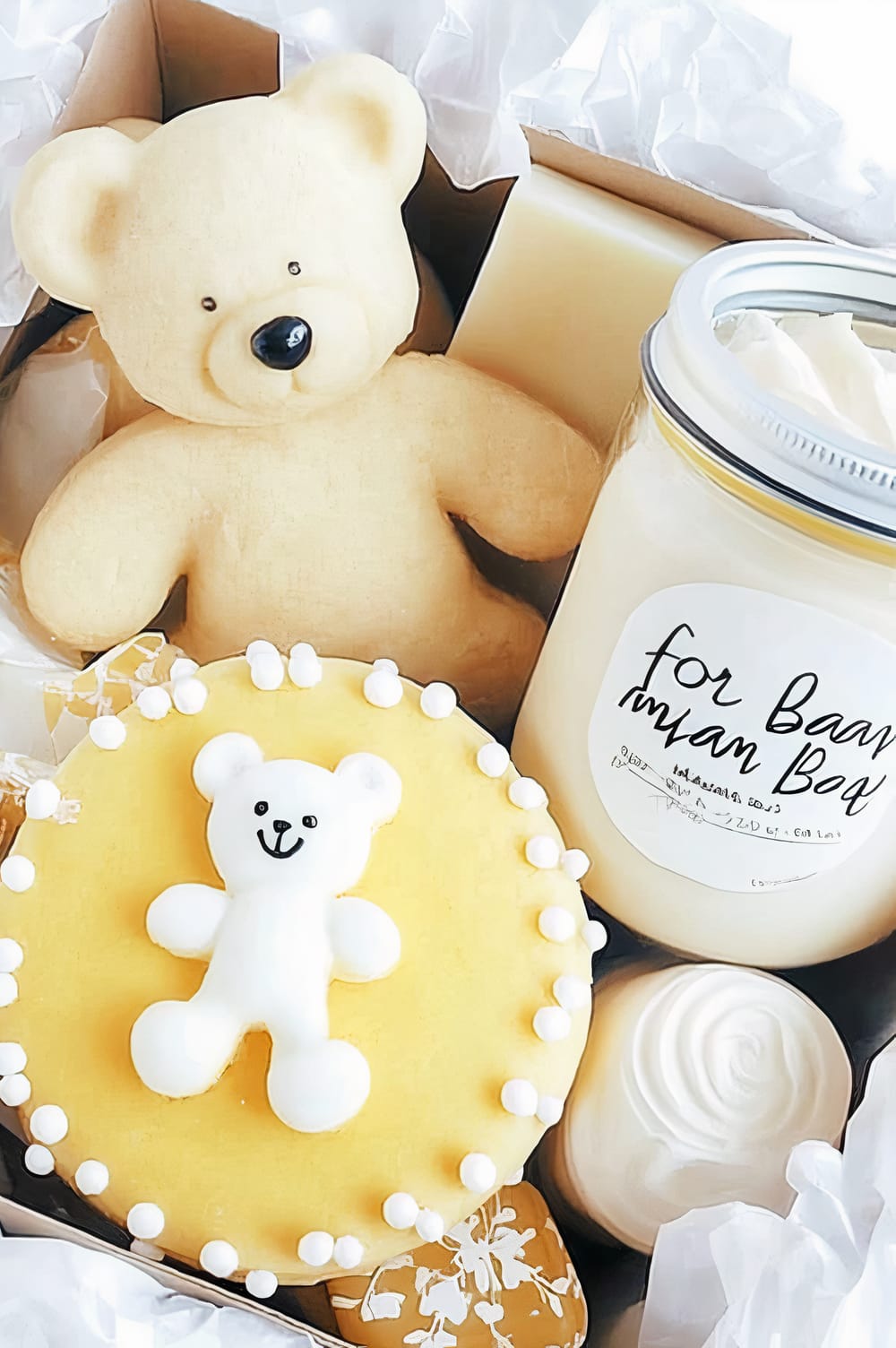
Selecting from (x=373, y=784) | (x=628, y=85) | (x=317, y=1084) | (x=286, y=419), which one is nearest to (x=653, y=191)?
(x=628, y=85)

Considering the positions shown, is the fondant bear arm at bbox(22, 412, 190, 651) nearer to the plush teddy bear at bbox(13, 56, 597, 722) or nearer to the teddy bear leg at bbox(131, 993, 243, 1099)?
the plush teddy bear at bbox(13, 56, 597, 722)

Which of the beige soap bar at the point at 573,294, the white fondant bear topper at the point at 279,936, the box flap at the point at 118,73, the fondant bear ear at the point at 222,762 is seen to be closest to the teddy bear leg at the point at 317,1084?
the white fondant bear topper at the point at 279,936

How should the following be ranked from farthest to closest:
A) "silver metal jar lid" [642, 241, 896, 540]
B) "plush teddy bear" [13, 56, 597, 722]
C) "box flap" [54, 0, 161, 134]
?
"box flap" [54, 0, 161, 134]
"plush teddy bear" [13, 56, 597, 722]
"silver metal jar lid" [642, 241, 896, 540]

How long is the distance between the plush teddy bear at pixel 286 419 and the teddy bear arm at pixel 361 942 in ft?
0.52

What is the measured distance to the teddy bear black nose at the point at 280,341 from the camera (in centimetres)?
49

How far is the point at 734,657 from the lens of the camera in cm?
45

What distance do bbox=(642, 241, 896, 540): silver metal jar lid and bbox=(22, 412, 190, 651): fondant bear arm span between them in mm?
230

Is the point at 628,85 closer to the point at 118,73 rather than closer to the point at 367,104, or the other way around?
the point at 367,104

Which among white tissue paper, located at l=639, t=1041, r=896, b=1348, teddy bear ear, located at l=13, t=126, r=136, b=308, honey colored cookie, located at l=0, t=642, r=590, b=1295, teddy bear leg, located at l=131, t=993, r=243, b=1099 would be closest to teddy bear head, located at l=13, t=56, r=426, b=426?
teddy bear ear, located at l=13, t=126, r=136, b=308

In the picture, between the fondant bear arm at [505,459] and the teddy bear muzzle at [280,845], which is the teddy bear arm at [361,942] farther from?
the fondant bear arm at [505,459]

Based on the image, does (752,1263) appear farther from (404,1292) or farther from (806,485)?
(806,485)

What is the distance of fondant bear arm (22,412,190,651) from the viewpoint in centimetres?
57

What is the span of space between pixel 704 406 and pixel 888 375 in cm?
9

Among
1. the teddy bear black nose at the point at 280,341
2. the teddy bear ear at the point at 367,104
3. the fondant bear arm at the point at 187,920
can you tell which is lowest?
the fondant bear arm at the point at 187,920
